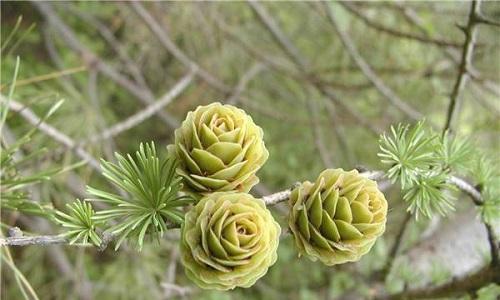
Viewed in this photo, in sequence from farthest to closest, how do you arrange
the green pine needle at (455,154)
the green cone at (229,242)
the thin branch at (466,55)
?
the thin branch at (466,55), the green pine needle at (455,154), the green cone at (229,242)

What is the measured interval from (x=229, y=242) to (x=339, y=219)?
65 mm

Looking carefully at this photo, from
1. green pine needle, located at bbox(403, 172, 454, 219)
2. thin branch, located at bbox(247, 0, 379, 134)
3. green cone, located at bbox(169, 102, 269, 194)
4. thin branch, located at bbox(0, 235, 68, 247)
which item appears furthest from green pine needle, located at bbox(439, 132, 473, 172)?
thin branch, located at bbox(247, 0, 379, 134)

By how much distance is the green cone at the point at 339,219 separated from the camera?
32 centimetres

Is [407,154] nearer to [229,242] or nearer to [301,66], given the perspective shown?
[229,242]

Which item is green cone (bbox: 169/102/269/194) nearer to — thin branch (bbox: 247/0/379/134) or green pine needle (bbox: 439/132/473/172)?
green pine needle (bbox: 439/132/473/172)

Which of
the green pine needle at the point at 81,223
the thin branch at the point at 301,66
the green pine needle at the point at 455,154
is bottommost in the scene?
the thin branch at the point at 301,66

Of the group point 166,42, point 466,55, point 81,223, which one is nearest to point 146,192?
point 81,223

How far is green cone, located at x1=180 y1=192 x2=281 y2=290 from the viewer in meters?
0.30

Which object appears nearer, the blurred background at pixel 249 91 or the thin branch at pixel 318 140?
the blurred background at pixel 249 91

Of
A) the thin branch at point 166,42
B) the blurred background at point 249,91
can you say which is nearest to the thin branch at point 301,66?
the blurred background at point 249,91

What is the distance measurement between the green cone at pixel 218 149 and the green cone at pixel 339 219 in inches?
1.5

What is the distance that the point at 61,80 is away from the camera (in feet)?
3.79

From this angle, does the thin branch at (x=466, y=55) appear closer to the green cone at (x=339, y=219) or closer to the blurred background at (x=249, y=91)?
the green cone at (x=339, y=219)

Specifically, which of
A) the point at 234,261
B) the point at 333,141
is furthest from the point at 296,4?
the point at 234,261
